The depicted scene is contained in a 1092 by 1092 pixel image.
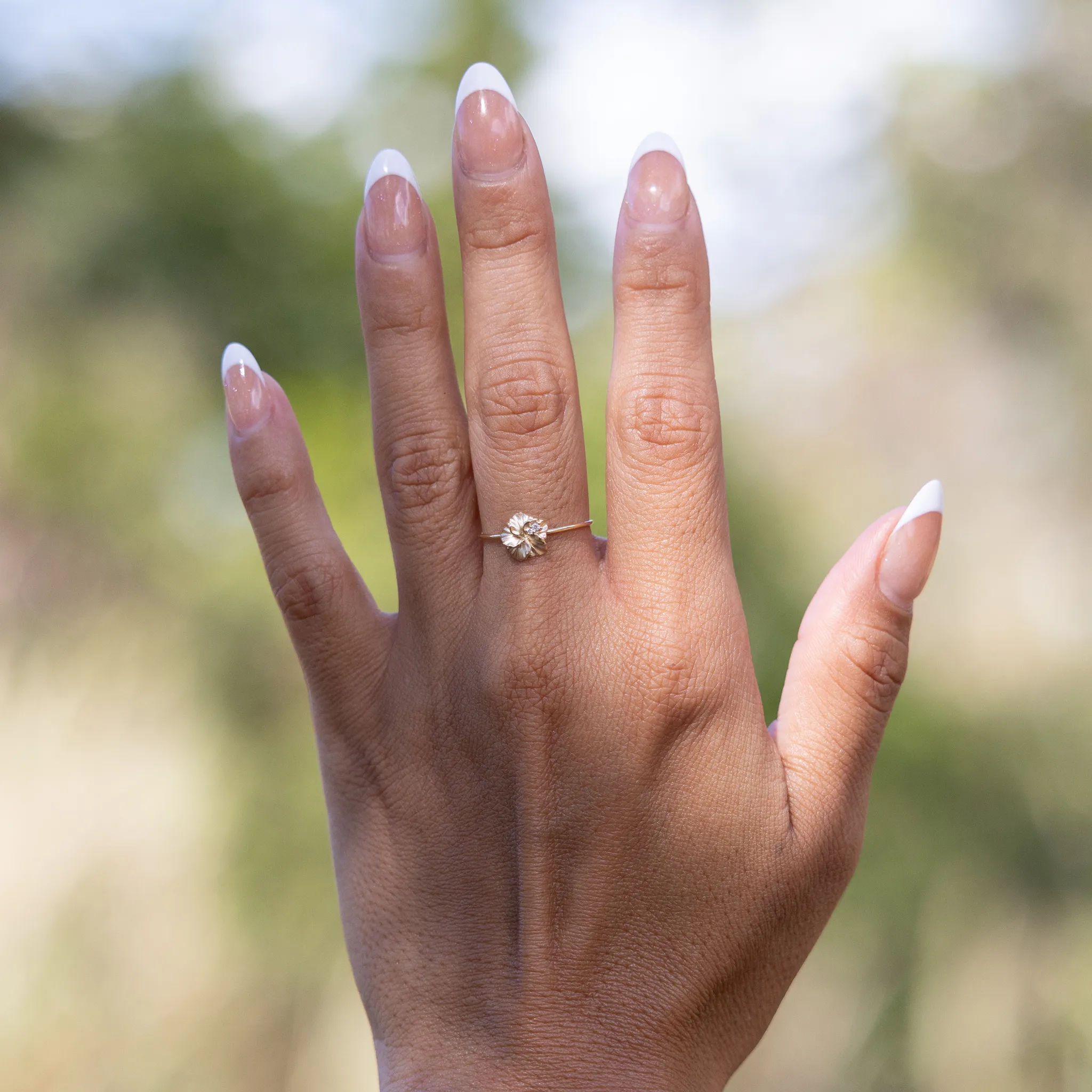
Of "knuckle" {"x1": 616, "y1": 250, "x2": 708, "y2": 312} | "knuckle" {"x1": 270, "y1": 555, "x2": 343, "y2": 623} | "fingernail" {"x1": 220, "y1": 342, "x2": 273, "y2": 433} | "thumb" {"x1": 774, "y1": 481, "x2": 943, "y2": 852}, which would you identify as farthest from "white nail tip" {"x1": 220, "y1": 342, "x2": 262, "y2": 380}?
"thumb" {"x1": 774, "y1": 481, "x2": 943, "y2": 852}

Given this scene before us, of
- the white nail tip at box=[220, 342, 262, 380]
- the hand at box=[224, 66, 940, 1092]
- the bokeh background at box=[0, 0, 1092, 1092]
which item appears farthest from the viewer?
the bokeh background at box=[0, 0, 1092, 1092]

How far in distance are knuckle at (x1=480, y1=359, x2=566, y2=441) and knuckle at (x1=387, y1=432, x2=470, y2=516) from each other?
96 millimetres

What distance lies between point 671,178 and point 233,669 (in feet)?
16.9

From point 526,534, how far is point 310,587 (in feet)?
1.04

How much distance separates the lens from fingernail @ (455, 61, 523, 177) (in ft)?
3.40

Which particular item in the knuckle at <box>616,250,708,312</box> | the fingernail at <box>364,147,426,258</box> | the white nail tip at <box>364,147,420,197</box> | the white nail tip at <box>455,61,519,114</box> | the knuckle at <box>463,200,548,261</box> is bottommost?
the knuckle at <box>616,250,708,312</box>

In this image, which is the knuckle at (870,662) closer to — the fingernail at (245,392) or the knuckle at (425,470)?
the knuckle at (425,470)

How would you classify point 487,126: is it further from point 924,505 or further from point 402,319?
point 924,505

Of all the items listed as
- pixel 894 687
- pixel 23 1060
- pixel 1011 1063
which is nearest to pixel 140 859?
pixel 23 1060

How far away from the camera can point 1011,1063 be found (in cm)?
502

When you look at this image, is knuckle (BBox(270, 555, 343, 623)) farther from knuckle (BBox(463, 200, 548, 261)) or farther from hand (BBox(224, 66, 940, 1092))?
knuckle (BBox(463, 200, 548, 261))

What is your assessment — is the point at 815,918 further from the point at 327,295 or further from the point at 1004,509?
the point at 327,295

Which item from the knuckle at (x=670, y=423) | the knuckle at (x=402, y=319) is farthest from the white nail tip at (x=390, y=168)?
the knuckle at (x=670, y=423)

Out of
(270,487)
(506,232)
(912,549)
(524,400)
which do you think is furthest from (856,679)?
(270,487)
